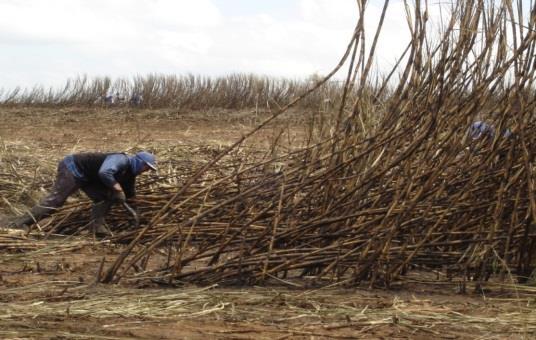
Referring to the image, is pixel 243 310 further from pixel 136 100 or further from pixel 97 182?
pixel 136 100

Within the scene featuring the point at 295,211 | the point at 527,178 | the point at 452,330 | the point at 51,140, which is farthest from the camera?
the point at 51,140

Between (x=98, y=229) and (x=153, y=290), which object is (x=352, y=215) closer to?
(x=153, y=290)

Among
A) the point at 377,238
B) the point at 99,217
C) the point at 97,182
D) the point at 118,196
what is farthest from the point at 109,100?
the point at 377,238

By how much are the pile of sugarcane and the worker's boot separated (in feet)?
8.47

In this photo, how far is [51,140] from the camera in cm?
1534

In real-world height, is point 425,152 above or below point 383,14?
below

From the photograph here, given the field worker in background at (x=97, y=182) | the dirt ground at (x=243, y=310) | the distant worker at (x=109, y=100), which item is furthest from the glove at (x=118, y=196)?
the distant worker at (x=109, y=100)

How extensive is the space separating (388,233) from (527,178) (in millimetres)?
797

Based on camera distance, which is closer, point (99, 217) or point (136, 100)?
point (99, 217)

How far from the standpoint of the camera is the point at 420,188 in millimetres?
4973

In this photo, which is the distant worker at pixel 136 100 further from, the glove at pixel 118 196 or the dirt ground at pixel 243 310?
the dirt ground at pixel 243 310

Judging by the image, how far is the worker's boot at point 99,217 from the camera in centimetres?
793

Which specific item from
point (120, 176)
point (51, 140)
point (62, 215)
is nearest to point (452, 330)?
point (120, 176)

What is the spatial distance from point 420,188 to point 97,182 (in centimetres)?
403
